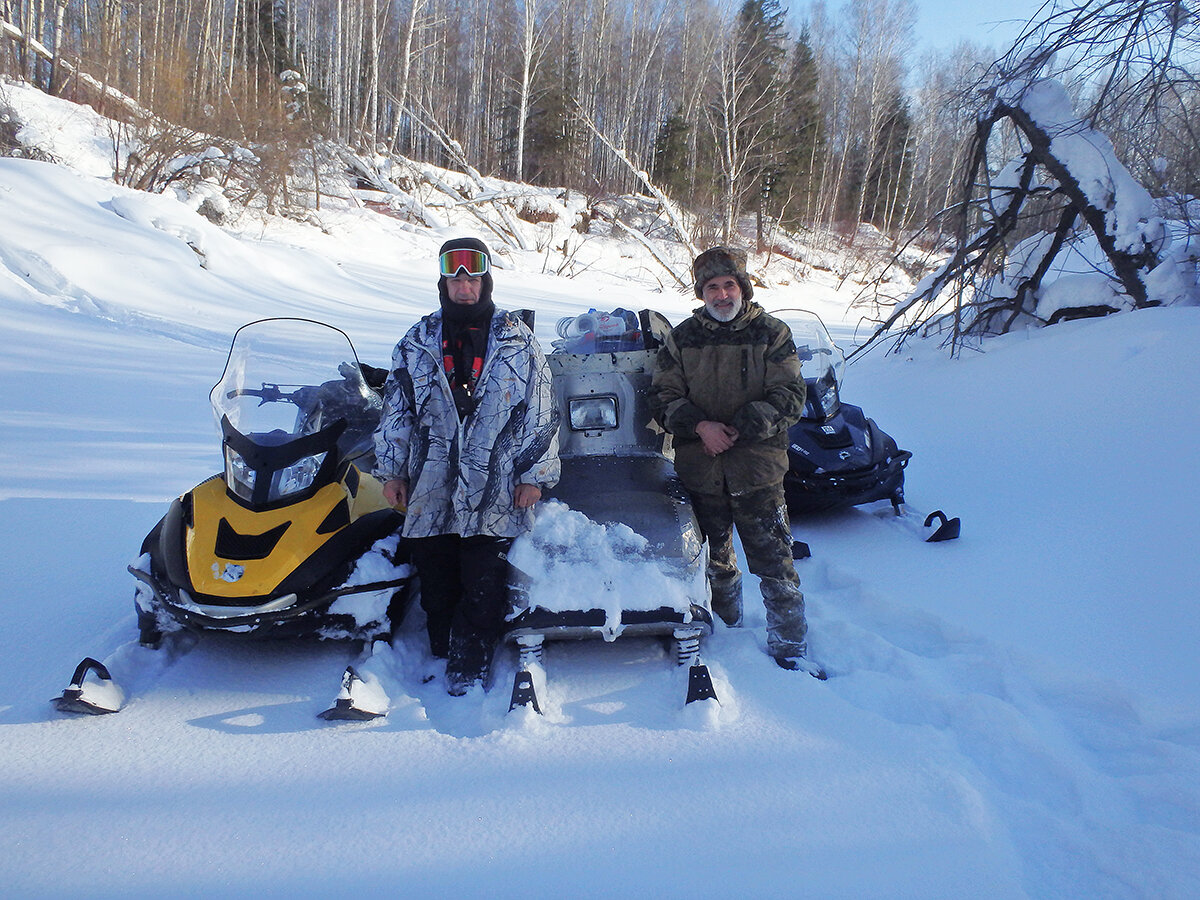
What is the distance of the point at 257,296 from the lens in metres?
10.7

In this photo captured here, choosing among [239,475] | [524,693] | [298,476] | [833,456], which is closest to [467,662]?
[524,693]

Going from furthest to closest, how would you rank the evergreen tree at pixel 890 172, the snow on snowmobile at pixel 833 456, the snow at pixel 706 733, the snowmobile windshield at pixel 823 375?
the evergreen tree at pixel 890 172 < the snowmobile windshield at pixel 823 375 < the snow on snowmobile at pixel 833 456 < the snow at pixel 706 733

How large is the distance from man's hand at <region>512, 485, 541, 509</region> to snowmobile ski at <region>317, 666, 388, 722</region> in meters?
0.79

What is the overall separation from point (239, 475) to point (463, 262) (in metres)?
1.12

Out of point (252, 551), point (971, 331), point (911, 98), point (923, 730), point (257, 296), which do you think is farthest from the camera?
point (911, 98)

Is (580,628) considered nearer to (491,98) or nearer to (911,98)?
(491,98)

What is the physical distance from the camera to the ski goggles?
2.69 meters

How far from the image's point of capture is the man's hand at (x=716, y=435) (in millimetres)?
2797

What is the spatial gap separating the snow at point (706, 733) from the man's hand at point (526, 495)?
0.62 metres

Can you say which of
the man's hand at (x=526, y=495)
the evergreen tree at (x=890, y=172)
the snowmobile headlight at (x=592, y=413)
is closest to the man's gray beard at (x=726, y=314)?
the snowmobile headlight at (x=592, y=413)

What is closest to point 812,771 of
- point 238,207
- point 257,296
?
point 257,296

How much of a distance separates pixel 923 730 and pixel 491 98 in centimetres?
3279

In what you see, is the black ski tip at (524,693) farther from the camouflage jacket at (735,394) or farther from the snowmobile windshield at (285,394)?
the snowmobile windshield at (285,394)

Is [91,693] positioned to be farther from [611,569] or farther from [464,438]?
[611,569]
